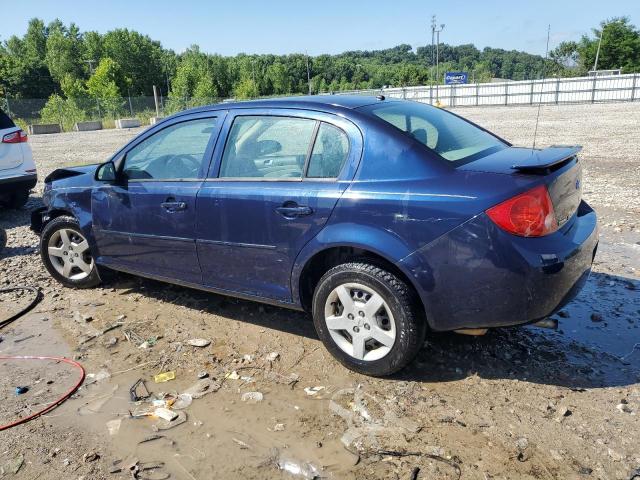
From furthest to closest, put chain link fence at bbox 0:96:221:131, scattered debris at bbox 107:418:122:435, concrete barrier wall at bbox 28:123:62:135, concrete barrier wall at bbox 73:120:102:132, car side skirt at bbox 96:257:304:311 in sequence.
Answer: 1. chain link fence at bbox 0:96:221:131
2. concrete barrier wall at bbox 73:120:102:132
3. concrete barrier wall at bbox 28:123:62:135
4. car side skirt at bbox 96:257:304:311
5. scattered debris at bbox 107:418:122:435

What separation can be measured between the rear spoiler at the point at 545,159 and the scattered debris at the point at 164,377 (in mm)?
2641

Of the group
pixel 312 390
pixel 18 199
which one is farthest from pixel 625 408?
pixel 18 199

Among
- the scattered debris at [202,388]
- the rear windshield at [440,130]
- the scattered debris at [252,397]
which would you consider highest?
the rear windshield at [440,130]

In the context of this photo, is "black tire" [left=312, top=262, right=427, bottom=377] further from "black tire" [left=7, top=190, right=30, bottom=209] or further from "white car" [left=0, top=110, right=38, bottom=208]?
"black tire" [left=7, top=190, right=30, bottom=209]

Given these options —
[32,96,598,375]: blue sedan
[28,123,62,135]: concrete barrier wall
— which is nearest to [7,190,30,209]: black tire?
[32,96,598,375]: blue sedan

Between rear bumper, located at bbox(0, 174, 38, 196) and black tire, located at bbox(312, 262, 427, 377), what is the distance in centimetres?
687

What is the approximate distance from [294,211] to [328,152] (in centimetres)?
45

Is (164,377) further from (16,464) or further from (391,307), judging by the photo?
(391,307)

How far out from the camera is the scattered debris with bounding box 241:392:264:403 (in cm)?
329

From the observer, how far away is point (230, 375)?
11.8ft

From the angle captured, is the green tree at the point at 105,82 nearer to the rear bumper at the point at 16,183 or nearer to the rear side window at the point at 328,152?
the rear bumper at the point at 16,183

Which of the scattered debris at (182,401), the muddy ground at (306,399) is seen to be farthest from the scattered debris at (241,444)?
the scattered debris at (182,401)

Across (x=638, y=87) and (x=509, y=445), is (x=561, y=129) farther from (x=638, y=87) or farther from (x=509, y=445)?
(x=638, y=87)

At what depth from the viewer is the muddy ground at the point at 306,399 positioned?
8.82ft
